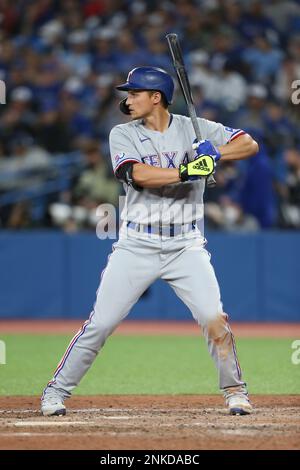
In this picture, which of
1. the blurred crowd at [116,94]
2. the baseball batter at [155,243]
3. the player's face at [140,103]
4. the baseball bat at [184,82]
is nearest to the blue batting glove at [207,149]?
the baseball batter at [155,243]

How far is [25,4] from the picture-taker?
1589 centimetres

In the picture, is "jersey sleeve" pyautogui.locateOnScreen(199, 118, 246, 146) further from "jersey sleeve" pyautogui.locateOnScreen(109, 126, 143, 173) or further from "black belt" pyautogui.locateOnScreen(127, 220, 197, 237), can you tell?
"black belt" pyautogui.locateOnScreen(127, 220, 197, 237)

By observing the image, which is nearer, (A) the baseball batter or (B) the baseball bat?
(A) the baseball batter

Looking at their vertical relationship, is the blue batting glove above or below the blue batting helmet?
below

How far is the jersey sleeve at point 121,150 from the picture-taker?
573 cm

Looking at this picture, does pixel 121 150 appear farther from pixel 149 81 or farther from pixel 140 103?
pixel 149 81

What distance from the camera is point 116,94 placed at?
1324 cm

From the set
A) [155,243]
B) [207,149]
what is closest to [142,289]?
[155,243]

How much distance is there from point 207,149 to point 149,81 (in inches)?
24.0

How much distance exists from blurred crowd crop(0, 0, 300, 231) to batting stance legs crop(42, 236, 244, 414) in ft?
20.3

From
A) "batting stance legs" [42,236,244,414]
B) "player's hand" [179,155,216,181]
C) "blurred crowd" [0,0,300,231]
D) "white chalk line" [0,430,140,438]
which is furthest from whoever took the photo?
"blurred crowd" [0,0,300,231]

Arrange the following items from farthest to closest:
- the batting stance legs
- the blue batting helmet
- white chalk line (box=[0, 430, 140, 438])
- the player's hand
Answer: the blue batting helmet, the batting stance legs, the player's hand, white chalk line (box=[0, 430, 140, 438])

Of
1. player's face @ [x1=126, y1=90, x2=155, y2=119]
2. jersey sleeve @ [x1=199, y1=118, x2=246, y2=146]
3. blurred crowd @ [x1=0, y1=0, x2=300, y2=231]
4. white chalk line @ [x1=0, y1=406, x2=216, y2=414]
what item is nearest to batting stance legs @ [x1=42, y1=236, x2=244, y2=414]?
white chalk line @ [x1=0, y1=406, x2=216, y2=414]

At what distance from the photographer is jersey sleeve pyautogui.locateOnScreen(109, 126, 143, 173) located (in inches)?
226
